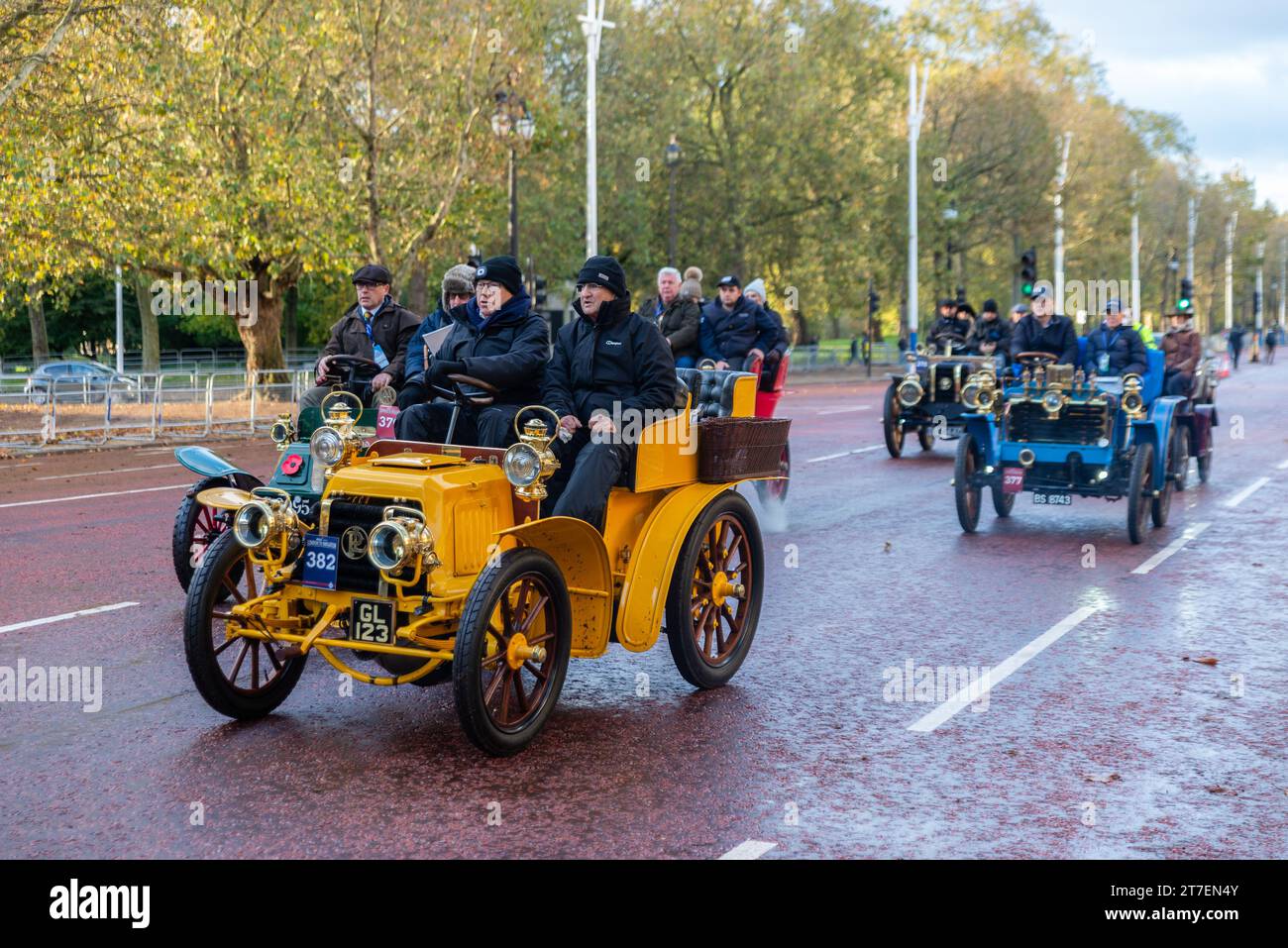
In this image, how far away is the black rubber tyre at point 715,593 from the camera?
259 inches

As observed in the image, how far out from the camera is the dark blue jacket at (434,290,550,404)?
6625 millimetres

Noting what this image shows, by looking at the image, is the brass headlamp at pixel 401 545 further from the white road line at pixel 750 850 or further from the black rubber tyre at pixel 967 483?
the black rubber tyre at pixel 967 483

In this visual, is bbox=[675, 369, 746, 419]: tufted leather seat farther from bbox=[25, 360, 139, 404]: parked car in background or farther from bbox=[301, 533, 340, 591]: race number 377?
bbox=[25, 360, 139, 404]: parked car in background

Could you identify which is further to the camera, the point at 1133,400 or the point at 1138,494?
the point at 1133,400

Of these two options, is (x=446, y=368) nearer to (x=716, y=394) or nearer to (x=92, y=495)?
(x=716, y=394)

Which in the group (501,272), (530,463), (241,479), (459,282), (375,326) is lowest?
(241,479)

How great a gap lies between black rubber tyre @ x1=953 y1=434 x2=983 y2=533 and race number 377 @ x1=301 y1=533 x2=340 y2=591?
7059 millimetres

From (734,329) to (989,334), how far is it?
860 cm

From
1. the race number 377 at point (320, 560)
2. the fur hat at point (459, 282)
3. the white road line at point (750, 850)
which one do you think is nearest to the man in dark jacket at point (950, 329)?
the fur hat at point (459, 282)

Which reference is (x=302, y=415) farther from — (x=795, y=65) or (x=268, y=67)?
(x=795, y=65)

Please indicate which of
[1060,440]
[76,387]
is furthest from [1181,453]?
[76,387]

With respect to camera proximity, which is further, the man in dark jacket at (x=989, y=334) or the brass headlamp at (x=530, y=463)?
the man in dark jacket at (x=989, y=334)

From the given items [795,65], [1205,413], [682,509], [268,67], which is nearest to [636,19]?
[795,65]

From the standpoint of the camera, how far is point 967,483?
12.1 m
